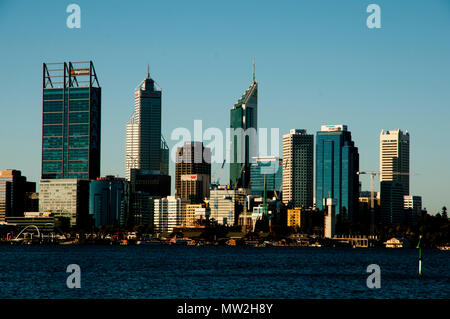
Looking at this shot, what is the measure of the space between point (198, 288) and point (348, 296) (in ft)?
41.1

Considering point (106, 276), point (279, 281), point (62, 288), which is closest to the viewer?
point (62, 288)

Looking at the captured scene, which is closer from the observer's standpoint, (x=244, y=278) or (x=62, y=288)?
(x=62, y=288)

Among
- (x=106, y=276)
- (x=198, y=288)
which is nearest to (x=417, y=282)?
(x=198, y=288)
